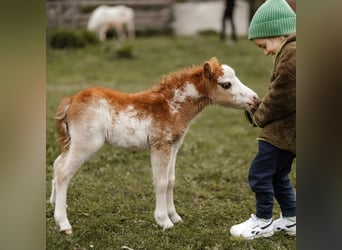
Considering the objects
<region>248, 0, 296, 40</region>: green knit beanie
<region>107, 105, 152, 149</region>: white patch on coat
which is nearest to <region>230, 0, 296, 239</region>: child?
<region>248, 0, 296, 40</region>: green knit beanie

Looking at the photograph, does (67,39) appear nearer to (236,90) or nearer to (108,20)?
Result: (108,20)

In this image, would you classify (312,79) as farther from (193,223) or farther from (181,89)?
(193,223)

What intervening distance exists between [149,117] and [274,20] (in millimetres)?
972

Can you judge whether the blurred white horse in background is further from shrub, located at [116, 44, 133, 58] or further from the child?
the child

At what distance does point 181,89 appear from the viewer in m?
3.80

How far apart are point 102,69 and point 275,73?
8.52 metres

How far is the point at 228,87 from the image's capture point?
3723 mm

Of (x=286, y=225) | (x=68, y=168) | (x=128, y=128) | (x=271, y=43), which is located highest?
(x=271, y=43)

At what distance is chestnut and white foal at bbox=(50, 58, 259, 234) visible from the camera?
143 inches

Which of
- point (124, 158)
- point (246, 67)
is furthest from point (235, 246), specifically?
point (246, 67)

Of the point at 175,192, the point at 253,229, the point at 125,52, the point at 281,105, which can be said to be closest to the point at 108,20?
the point at 125,52

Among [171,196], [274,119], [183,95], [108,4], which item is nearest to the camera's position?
[274,119]

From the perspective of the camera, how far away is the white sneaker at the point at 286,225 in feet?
12.7

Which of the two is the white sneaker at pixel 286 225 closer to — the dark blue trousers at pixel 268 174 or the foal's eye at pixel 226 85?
the dark blue trousers at pixel 268 174
